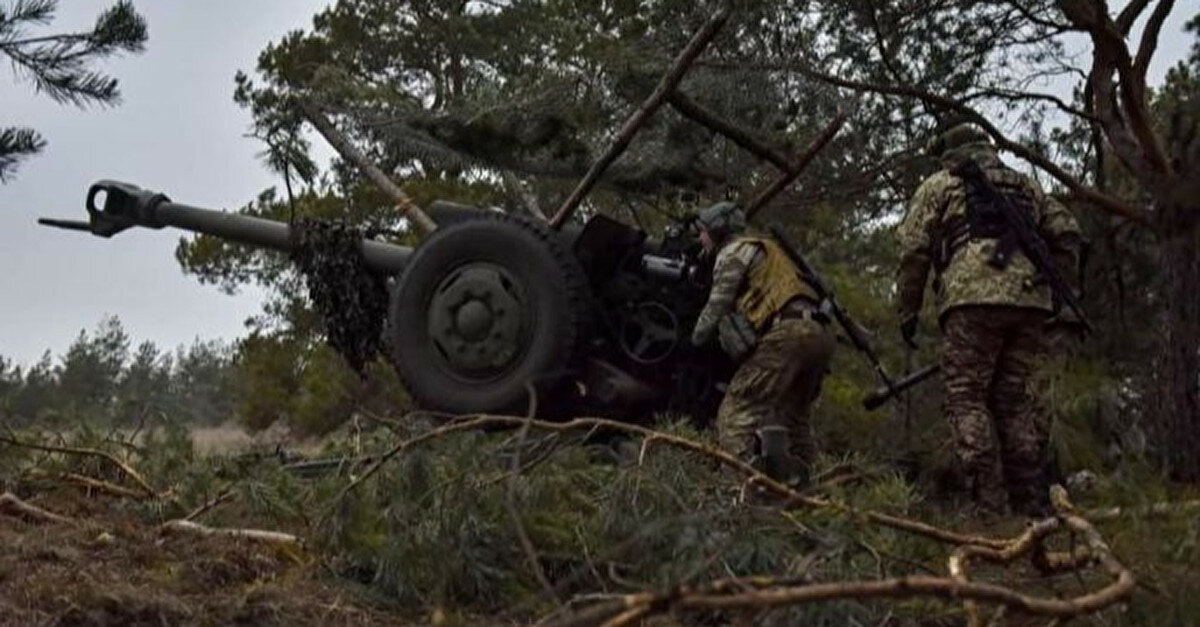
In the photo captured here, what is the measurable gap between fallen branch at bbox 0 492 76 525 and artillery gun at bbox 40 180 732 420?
2.11 m

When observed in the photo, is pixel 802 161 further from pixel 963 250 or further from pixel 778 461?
pixel 778 461

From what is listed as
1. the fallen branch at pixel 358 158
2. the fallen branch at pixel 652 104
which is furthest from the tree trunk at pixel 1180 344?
the fallen branch at pixel 358 158

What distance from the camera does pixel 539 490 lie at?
3832 mm

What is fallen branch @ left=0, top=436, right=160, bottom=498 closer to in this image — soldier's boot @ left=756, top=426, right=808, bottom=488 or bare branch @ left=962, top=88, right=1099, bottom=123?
soldier's boot @ left=756, top=426, right=808, bottom=488

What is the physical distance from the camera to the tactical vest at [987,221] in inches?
224

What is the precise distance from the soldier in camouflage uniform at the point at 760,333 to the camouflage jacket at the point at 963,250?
43cm

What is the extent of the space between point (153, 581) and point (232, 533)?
0.46 m

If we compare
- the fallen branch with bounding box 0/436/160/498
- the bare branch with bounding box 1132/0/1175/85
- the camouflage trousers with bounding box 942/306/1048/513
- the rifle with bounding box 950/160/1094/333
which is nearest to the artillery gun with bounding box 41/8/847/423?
the camouflage trousers with bounding box 942/306/1048/513

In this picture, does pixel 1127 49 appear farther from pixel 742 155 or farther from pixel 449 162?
pixel 449 162

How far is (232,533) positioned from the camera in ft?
13.5

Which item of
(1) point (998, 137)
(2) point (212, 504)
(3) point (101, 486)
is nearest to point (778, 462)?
(2) point (212, 504)

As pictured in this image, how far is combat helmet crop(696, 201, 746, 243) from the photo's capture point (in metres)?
6.20

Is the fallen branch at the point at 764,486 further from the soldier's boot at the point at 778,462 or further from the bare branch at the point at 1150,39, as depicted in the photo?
the bare branch at the point at 1150,39

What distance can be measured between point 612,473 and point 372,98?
4619mm
